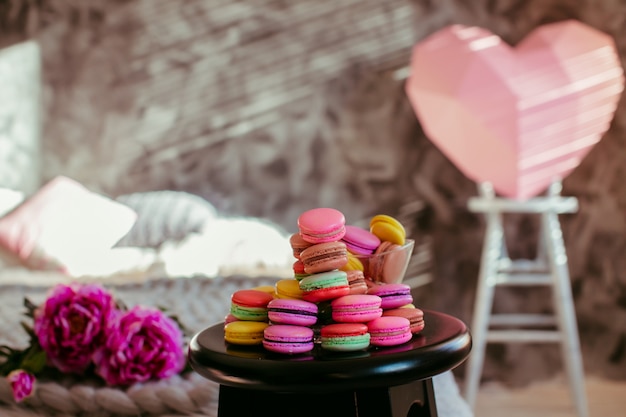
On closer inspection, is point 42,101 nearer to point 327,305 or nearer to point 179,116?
point 179,116

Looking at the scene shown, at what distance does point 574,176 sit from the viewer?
315 cm

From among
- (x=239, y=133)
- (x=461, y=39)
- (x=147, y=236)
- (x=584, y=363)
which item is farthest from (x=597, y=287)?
(x=147, y=236)

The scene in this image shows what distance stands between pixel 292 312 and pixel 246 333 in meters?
0.08

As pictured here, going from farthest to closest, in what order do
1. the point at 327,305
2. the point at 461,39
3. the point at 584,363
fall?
the point at 584,363 < the point at 461,39 < the point at 327,305

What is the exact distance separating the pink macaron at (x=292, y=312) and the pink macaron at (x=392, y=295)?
103mm

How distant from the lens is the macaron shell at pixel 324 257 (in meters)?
1.04

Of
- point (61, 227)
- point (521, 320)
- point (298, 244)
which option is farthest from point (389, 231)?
point (61, 227)

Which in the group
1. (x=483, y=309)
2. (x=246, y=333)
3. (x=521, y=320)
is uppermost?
(x=246, y=333)

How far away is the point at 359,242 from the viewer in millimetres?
1138

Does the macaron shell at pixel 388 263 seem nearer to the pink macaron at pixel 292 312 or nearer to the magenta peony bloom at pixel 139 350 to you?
the pink macaron at pixel 292 312

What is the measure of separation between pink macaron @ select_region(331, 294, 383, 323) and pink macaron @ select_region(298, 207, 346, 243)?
9 centimetres

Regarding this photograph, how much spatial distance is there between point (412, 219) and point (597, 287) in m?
0.83

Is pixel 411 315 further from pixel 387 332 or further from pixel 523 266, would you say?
pixel 523 266

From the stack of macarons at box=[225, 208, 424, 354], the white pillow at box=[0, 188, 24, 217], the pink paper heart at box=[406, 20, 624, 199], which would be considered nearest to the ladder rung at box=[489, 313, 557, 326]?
the pink paper heart at box=[406, 20, 624, 199]
